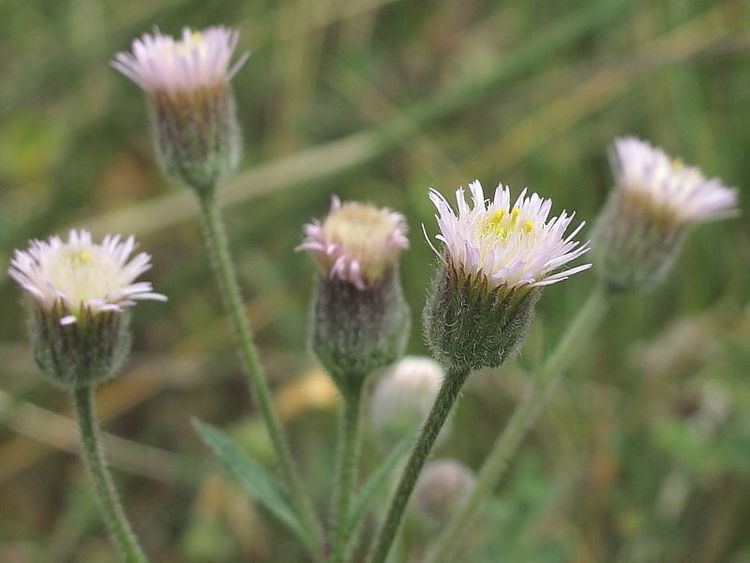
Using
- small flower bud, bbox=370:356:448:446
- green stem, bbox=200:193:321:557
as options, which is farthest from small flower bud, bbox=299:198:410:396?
small flower bud, bbox=370:356:448:446

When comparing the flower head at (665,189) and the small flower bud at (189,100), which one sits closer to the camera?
the small flower bud at (189,100)

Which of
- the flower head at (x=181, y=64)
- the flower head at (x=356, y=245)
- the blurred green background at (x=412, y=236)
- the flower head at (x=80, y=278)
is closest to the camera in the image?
the flower head at (x=80, y=278)

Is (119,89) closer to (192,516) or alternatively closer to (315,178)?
(315,178)

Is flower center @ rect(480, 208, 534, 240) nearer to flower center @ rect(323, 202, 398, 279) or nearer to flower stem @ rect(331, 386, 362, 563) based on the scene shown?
flower center @ rect(323, 202, 398, 279)

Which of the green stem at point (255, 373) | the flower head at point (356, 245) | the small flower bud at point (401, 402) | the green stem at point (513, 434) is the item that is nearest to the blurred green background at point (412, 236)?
the small flower bud at point (401, 402)

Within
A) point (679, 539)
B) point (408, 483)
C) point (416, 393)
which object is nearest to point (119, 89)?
point (416, 393)

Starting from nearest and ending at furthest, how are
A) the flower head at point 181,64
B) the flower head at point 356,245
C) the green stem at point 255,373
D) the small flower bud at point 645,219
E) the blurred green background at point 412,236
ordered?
1. the flower head at point 356,245
2. the green stem at point 255,373
3. the flower head at point 181,64
4. the small flower bud at point 645,219
5. the blurred green background at point 412,236

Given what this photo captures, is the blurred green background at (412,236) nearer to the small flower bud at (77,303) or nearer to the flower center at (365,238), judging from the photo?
the flower center at (365,238)
